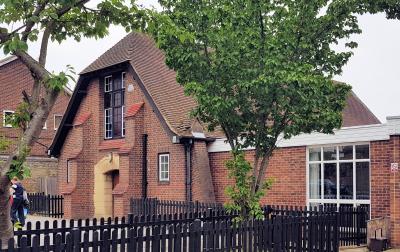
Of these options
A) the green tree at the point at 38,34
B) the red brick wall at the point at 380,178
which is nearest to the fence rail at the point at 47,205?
the red brick wall at the point at 380,178

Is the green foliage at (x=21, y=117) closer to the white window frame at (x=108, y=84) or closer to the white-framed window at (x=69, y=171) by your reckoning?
the white window frame at (x=108, y=84)

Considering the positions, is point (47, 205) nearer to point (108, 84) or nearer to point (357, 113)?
point (108, 84)

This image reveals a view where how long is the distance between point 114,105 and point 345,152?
1221 cm

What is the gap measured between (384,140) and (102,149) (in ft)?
45.7

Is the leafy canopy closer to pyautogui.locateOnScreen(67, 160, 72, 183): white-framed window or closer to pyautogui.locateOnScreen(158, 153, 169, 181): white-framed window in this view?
pyautogui.locateOnScreen(158, 153, 169, 181): white-framed window

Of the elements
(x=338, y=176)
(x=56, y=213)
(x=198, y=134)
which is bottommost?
(x=56, y=213)

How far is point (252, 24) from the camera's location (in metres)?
11.7

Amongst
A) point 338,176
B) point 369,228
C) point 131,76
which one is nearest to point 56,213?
point 131,76

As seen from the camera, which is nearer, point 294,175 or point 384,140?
point 384,140

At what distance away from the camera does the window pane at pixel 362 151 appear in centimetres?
1618

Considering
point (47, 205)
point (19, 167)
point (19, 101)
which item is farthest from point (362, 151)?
point (19, 101)

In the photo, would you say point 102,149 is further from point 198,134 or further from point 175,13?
point 175,13

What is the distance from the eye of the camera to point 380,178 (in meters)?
15.6

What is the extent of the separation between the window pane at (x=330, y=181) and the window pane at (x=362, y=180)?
84cm
